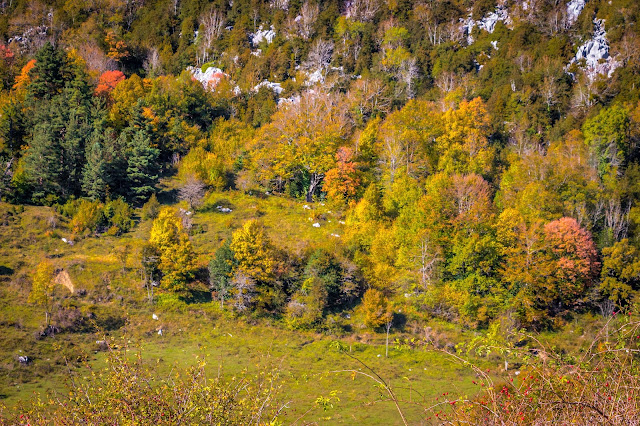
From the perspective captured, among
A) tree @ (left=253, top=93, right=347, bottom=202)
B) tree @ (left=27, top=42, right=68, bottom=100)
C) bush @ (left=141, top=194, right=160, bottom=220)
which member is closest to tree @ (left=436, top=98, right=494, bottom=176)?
tree @ (left=253, top=93, right=347, bottom=202)

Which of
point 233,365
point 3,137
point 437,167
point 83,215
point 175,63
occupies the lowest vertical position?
point 233,365

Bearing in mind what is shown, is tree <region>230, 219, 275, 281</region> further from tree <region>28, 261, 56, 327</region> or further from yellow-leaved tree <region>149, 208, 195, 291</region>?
tree <region>28, 261, 56, 327</region>

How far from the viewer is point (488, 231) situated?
1711 inches

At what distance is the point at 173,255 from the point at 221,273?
413 centimetres

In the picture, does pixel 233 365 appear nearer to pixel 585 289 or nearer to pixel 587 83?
pixel 585 289

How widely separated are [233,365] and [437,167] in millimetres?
34132

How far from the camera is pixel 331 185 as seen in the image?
53.2m

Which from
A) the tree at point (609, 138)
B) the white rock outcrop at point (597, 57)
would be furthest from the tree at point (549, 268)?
the white rock outcrop at point (597, 57)

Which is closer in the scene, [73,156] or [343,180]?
[73,156]

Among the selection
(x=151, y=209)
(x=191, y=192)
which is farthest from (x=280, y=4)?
(x=151, y=209)

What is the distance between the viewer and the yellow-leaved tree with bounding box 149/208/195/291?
3741 centimetres

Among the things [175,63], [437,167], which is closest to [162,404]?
[437,167]

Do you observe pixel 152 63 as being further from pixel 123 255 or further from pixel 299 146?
pixel 123 255

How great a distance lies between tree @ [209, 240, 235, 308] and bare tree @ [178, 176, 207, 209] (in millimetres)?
14266
